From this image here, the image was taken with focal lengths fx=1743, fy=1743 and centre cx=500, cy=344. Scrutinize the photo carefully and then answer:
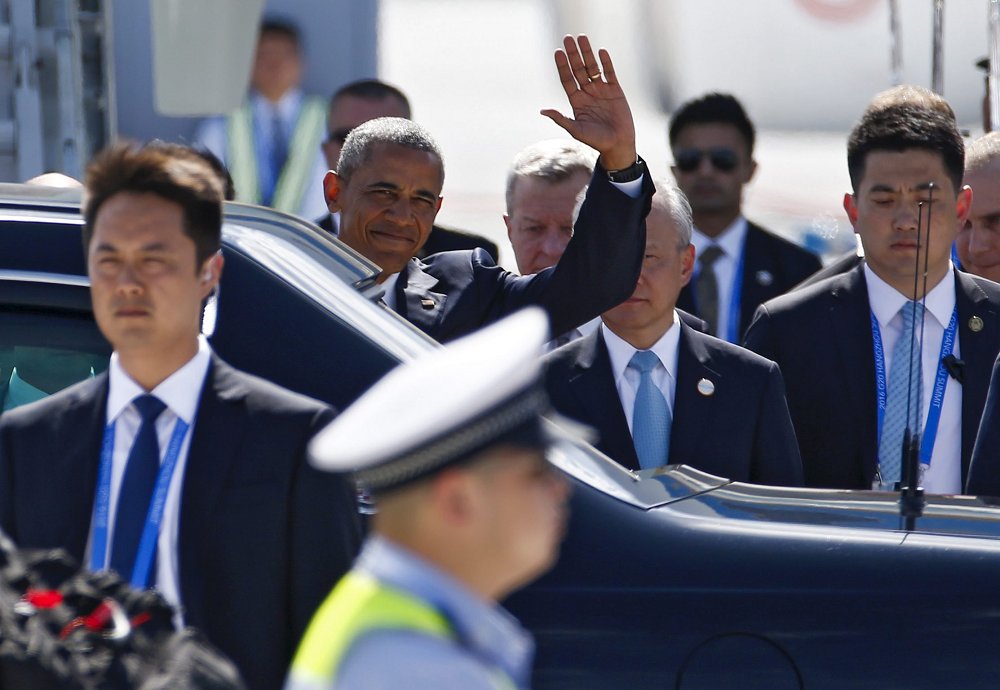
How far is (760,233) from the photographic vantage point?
6.27 m

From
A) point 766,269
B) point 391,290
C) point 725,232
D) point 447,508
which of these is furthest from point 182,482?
point 725,232

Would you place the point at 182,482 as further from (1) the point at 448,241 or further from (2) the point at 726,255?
(2) the point at 726,255

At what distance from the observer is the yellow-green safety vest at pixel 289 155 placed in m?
8.33

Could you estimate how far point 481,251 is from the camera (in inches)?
170

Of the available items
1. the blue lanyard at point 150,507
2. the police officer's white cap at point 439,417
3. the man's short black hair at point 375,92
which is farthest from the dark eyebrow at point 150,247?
the man's short black hair at point 375,92

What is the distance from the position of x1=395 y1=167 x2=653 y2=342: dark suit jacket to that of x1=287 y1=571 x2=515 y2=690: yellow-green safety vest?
2225 mm

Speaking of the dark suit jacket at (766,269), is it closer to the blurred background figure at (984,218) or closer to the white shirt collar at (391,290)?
the blurred background figure at (984,218)

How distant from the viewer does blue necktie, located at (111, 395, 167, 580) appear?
256 centimetres

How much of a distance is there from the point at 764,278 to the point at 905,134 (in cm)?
197

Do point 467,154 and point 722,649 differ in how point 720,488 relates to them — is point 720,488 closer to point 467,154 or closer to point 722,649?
point 722,649

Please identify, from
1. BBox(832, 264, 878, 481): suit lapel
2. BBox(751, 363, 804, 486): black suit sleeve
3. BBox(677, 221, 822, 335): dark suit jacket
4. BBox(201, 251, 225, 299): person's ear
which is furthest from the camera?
BBox(677, 221, 822, 335): dark suit jacket

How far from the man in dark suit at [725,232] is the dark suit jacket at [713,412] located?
1944 mm

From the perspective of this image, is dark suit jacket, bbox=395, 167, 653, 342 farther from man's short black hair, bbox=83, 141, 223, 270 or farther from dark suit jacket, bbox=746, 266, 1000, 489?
man's short black hair, bbox=83, 141, 223, 270

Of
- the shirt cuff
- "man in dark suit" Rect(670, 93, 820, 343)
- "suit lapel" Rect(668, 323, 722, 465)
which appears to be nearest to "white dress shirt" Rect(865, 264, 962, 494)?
"suit lapel" Rect(668, 323, 722, 465)
